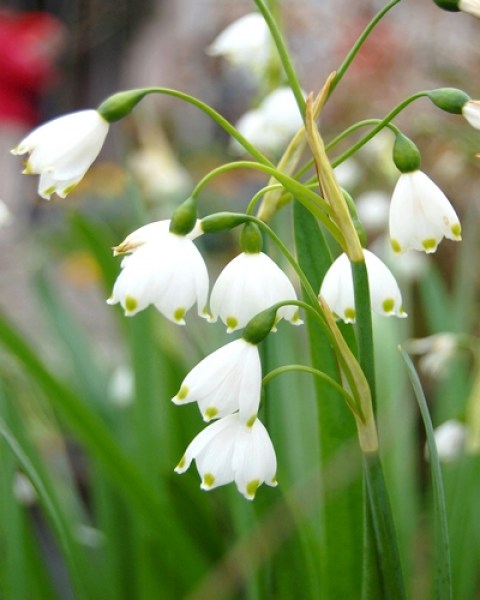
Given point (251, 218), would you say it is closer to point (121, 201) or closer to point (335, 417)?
point (335, 417)

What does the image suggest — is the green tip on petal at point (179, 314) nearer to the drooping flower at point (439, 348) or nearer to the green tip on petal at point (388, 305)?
the green tip on petal at point (388, 305)

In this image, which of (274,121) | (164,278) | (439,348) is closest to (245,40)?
(274,121)

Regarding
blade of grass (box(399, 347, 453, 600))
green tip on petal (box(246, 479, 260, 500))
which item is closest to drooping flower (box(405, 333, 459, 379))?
blade of grass (box(399, 347, 453, 600))

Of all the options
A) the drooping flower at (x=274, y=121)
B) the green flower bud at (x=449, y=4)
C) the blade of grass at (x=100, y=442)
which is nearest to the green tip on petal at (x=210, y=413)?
the green flower bud at (x=449, y=4)

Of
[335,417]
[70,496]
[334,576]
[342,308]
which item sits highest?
[342,308]

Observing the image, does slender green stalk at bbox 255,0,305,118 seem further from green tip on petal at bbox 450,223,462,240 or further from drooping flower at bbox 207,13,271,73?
drooping flower at bbox 207,13,271,73

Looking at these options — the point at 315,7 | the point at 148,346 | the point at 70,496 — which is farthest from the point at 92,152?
the point at 315,7
